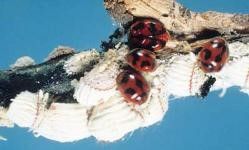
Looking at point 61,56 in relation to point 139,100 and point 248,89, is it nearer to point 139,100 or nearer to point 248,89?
point 139,100

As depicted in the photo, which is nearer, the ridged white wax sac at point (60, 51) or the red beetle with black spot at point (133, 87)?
the red beetle with black spot at point (133, 87)

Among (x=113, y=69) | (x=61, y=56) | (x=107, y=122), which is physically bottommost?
(x=107, y=122)

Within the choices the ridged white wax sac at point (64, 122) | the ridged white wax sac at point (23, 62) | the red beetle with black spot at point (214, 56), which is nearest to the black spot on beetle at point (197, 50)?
the red beetle with black spot at point (214, 56)

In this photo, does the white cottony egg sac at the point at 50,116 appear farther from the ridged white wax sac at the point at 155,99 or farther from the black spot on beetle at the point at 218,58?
the black spot on beetle at the point at 218,58

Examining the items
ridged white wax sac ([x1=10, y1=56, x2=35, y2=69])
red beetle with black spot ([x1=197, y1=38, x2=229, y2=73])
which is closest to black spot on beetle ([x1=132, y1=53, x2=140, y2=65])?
red beetle with black spot ([x1=197, y1=38, x2=229, y2=73])

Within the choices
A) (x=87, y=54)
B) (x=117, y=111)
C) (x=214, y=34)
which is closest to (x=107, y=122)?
(x=117, y=111)

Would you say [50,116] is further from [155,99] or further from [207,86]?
[207,86]
